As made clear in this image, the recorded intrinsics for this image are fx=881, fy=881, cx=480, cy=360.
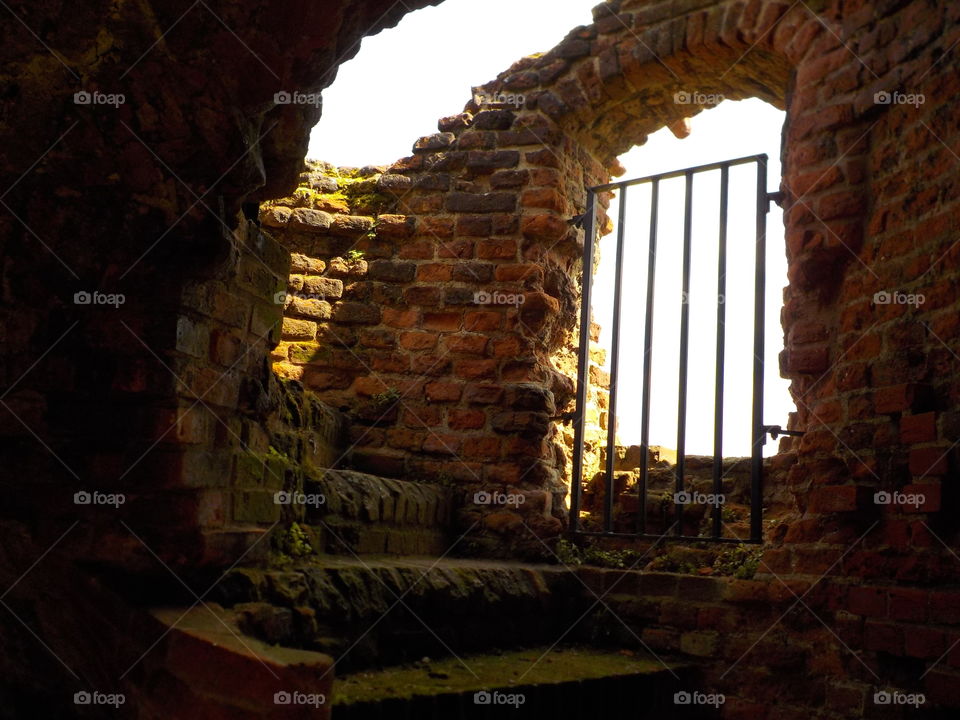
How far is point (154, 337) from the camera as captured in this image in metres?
2.47

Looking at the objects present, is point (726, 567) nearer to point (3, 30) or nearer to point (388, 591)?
point (388, 591)

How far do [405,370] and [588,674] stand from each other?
2.07 metres

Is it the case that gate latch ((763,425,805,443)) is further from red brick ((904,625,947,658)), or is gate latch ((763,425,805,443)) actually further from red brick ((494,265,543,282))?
red brick ((494,265,543,282))

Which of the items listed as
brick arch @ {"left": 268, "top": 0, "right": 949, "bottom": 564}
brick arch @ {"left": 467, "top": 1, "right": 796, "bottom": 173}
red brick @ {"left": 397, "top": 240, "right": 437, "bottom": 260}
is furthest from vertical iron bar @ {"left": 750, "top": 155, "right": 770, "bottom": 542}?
red brick @ {"left": 397, "top": 240, "right": 437, "bottom": 260}

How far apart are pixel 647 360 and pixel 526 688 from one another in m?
1.82

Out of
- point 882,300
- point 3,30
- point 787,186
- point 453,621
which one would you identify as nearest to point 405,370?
point 453,621

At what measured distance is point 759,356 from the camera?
3.91 m

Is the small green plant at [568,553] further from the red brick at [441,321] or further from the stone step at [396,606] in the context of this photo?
the red brick at [441,321]

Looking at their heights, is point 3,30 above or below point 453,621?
above

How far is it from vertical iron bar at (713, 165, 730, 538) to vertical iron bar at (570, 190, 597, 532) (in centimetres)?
70

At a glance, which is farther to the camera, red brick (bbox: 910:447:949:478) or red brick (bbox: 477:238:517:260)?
red brick (bbox: 477:238:517:260)

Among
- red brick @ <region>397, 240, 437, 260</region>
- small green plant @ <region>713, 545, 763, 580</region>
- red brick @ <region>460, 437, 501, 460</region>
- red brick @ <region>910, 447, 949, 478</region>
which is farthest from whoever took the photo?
red brick @ <region>397, 240, 437, 260</region>

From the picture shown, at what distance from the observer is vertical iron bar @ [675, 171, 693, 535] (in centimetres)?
395

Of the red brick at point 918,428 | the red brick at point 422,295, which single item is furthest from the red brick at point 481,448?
the red brick at point 918,428
